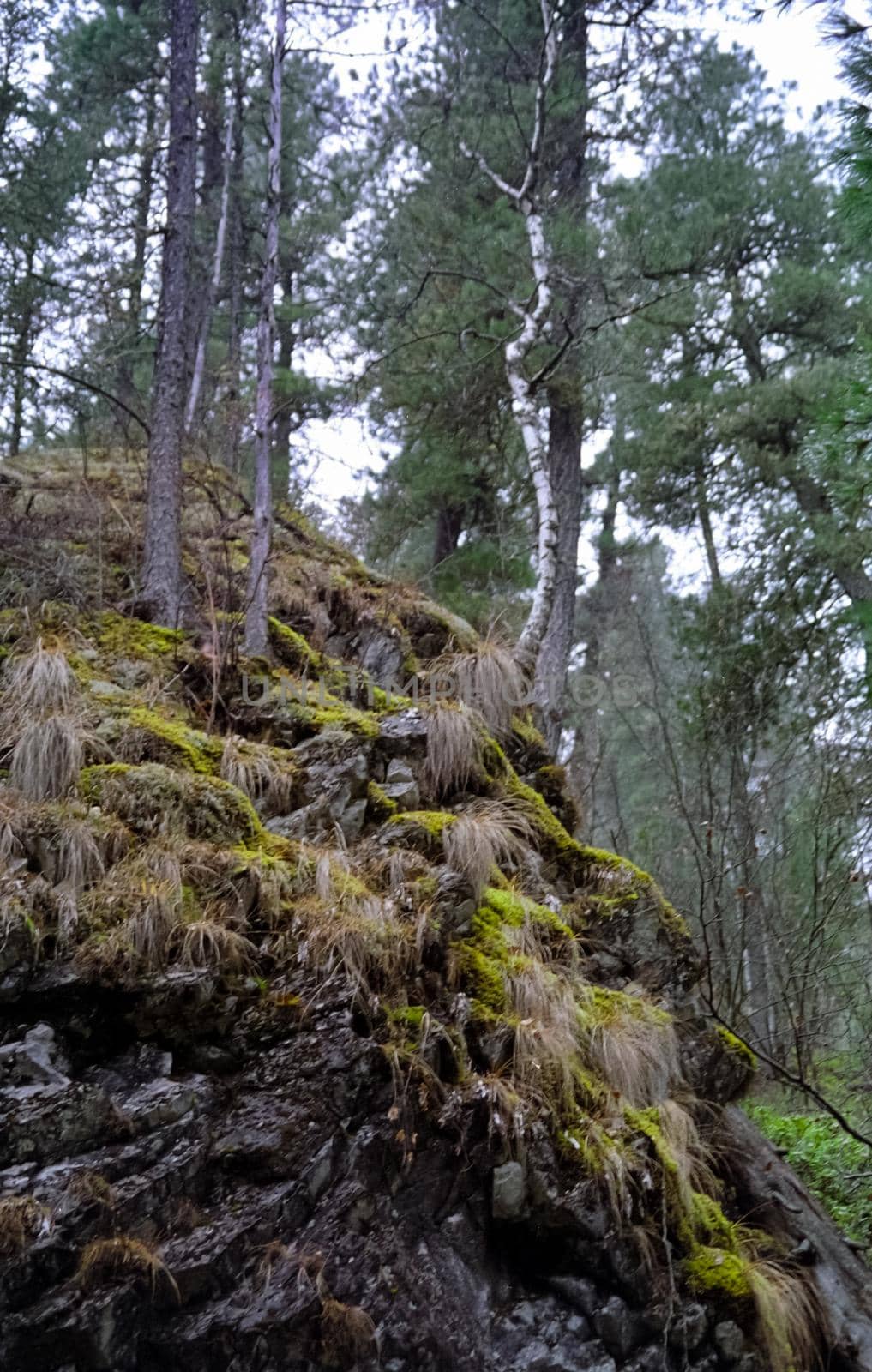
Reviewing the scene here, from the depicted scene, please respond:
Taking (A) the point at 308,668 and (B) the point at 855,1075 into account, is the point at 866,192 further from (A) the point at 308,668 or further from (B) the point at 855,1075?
(B) the point at 855,1075

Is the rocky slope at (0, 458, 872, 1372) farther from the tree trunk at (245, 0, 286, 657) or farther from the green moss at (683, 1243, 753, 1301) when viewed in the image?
the tree trunk at (245, 0, 286, 657)

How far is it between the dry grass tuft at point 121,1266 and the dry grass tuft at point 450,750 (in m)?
2.81

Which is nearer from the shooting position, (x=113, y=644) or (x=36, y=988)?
(x=36, y=988)

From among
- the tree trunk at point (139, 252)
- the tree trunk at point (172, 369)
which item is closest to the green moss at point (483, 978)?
the tree trunk at point (172, 369)

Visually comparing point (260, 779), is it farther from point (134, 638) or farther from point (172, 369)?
point (172, 369)

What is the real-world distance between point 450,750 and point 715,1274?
2722 millimetres

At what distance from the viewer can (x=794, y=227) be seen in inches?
360

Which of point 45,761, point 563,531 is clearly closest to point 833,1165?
point 45,761

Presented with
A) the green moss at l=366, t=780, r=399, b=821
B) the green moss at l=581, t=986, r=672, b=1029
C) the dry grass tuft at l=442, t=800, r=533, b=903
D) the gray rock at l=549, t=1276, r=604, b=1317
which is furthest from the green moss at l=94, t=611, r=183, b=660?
the gray rock at l=549, t=1276, r=604, b=1317

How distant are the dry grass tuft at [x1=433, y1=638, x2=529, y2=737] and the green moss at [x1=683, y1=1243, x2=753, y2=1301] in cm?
315

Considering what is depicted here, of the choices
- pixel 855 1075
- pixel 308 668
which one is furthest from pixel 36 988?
pixel 855 1075

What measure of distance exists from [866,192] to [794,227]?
19.4ft

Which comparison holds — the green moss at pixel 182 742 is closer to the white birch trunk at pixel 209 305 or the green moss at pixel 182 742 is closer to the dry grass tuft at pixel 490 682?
the dry grass tuft at pixel 490 682

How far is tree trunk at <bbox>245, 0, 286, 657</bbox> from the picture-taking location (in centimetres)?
601
